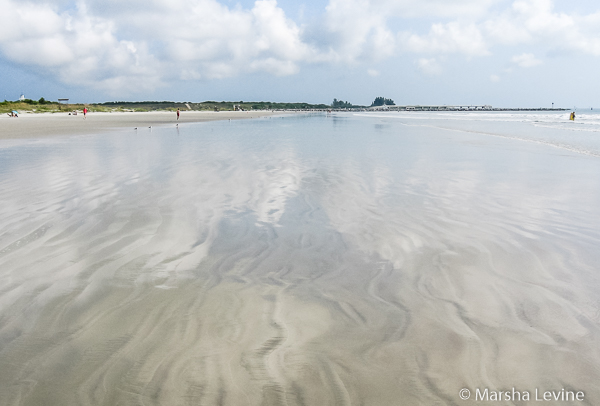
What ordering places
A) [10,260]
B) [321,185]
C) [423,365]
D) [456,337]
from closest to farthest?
1. [423,365]
2. [456,337]
3. [10,260]
4. [321,185]

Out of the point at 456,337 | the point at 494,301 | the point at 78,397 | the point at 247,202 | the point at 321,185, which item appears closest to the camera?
the point at 78,397

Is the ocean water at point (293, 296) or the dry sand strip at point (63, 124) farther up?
the dry sand strip at point (63, 124)

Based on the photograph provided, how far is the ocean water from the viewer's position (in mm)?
2631

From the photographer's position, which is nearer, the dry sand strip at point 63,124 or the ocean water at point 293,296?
the ocean water at point 293,296

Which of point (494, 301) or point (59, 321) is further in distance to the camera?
point (494, 301)

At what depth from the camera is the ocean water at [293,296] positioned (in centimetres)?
263

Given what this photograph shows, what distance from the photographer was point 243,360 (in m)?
2.81

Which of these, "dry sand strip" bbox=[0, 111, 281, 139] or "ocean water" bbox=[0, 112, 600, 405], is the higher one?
"dry sand strip" bbox=[0, 111, 281, 139]

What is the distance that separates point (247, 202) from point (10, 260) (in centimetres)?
388

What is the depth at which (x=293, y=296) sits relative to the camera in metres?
3.79

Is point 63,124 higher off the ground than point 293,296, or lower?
higher

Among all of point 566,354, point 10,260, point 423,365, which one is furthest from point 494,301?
point 10,260

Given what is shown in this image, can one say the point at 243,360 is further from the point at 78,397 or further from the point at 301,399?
the point at 78,397

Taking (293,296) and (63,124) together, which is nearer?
(293,296)
